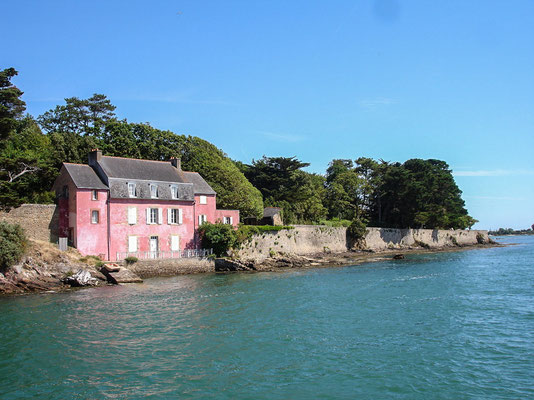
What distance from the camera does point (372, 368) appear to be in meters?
12.7

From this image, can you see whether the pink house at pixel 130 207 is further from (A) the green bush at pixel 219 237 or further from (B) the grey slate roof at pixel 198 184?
(A) the green bush at pixel 219 237

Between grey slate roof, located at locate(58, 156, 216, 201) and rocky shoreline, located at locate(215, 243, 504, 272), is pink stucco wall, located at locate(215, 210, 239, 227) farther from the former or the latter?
rocky shoreline, located at locate(215, 243, 504, 272)

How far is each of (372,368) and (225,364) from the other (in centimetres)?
439

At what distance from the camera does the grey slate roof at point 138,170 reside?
36.0 meters

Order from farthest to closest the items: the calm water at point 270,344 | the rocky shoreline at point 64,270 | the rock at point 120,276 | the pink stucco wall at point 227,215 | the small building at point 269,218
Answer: the small building at point 269,218, the pink stucco wall at point 227,215, the rock at point 120,276, the rocky shoreline at point 64,270, the calm water at point 270,344

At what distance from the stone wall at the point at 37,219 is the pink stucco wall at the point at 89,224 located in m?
1.35

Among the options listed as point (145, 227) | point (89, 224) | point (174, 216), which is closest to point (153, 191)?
point (174, 216)

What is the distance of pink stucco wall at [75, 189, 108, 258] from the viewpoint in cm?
3312

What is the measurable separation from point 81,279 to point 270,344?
17.9 meters

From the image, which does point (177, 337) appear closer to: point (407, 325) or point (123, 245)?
point (407, 325)

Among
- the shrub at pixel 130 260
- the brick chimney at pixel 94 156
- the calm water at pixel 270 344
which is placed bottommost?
the calm water at pixel 270 344

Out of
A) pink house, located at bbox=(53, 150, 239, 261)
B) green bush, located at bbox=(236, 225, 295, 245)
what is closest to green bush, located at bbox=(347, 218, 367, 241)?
green bush, located at bbox=(236, 225, 295, 245)

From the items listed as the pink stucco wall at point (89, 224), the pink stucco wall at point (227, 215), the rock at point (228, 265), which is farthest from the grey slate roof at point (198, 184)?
the pink stucco wall at point (89, 224)

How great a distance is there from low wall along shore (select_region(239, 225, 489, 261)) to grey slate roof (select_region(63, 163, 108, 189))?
14596 mm
